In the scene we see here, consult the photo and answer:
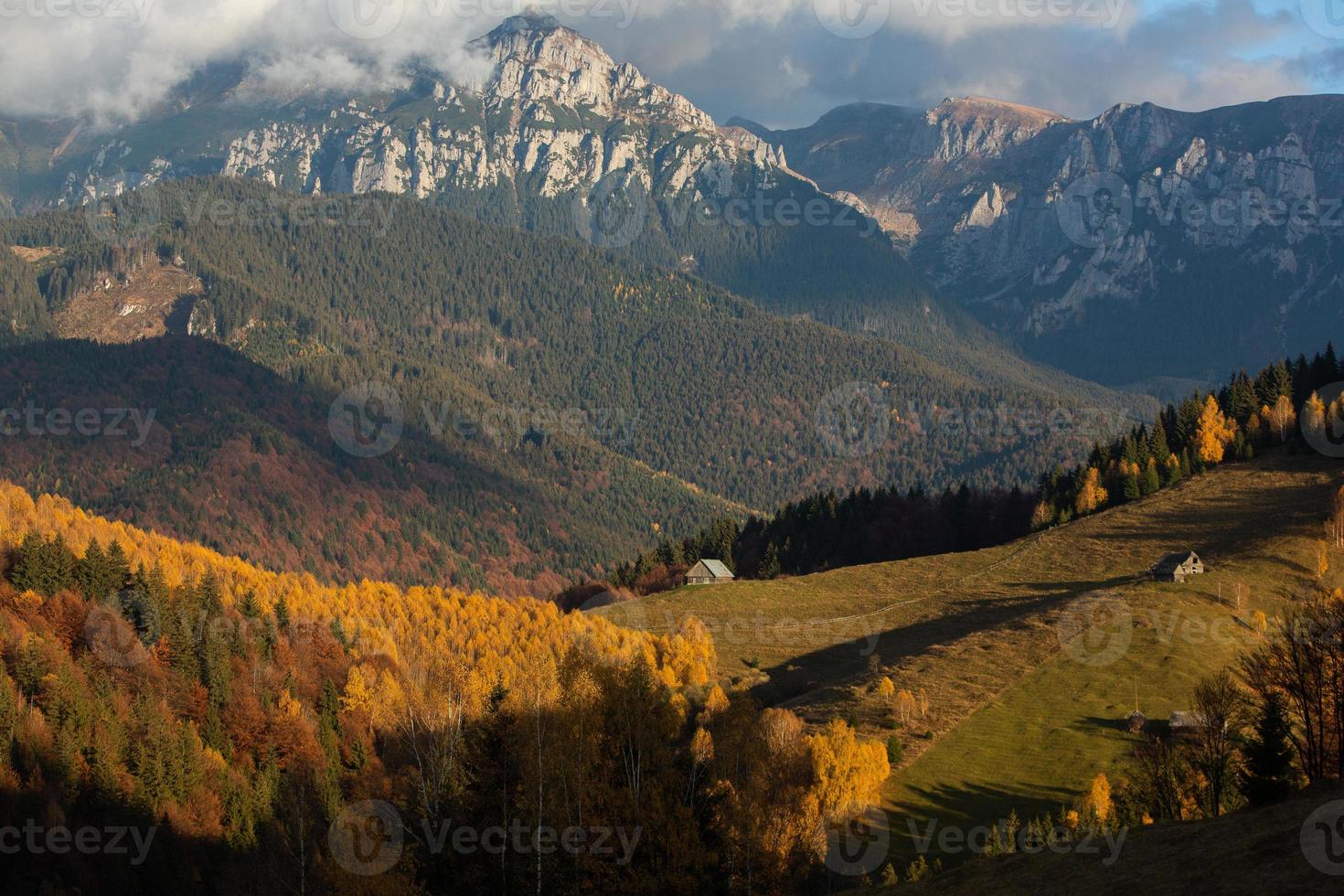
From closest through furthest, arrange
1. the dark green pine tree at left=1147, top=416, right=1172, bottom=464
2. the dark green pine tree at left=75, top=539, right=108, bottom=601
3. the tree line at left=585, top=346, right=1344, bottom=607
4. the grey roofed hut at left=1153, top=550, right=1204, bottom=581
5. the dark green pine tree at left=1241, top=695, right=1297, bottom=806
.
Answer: the dark green pine tree at left=1241, top=695, right=1297, bottom=806 → the dark green pine tree at left=75, top=539, right=108, bottom=601 → the grey roofed hut at left=1153, top=550, right=1204, bottom=581 → the tree line at left=585, top=346, right=1344, bottom=607 → the dark green pine tree at left=1147, top=416, right=1172, bottom=464

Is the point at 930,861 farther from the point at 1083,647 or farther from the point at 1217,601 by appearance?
the point at 1217,601

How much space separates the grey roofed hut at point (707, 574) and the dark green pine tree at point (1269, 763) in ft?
402

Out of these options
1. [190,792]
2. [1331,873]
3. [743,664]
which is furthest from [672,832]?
[743,664]

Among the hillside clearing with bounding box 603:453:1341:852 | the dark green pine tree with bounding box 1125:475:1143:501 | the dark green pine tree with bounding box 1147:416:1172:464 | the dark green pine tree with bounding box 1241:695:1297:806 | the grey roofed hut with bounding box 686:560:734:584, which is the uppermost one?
the dark green pine tree with bounding box 1147:416:1172:464

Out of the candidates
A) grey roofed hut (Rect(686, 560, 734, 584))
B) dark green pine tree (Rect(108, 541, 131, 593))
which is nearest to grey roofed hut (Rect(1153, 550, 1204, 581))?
grey roofed hut (Rect(686, 560, 734, 584))

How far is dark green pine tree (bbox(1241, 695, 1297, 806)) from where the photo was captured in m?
57.2

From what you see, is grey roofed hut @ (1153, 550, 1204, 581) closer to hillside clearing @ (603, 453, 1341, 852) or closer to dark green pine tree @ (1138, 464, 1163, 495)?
hillside clearing @ (603, 453, 1341, 852)

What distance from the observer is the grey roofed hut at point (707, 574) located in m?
182

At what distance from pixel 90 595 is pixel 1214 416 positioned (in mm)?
141651

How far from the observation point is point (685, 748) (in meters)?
78.4

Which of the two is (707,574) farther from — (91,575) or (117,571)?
(91,575)

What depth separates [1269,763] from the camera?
188ft

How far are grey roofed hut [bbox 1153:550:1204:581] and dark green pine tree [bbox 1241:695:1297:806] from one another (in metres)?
77.4

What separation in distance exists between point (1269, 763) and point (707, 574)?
12763 cm
